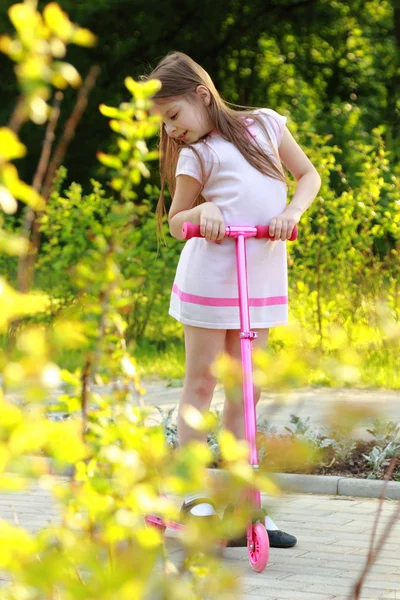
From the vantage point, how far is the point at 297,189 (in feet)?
13.3

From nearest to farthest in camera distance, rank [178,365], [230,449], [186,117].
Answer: [230,449]
[186,117]
[178,365]

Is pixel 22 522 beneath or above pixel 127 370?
beneath

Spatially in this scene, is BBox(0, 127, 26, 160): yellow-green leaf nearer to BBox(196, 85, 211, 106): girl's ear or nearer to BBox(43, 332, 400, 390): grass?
BBox(196, 85, 211, 106): girl's ear

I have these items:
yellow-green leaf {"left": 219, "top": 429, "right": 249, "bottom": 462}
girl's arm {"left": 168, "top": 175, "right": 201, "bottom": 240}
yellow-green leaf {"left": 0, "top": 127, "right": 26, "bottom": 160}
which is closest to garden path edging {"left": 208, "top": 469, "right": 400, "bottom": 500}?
girl's arm {"left": 168, "top": 175, "right": 201, "bottom": 240}

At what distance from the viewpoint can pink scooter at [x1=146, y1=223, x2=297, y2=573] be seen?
3619 mm

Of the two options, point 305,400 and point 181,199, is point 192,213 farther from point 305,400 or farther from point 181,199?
point 305,400

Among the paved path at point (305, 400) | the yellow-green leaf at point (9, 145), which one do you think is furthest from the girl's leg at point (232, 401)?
the yellow-green leaf at point (9, 145)

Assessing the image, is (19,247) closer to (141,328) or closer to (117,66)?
(141,328)

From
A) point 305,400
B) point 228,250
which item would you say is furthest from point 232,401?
point 305,400

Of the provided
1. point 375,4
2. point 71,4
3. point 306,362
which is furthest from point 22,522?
point 375,4

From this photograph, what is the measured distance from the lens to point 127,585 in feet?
4.02

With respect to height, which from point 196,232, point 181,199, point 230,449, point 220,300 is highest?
point 181,199

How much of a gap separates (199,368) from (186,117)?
89 centimetres

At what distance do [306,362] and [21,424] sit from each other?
1.62 ft
